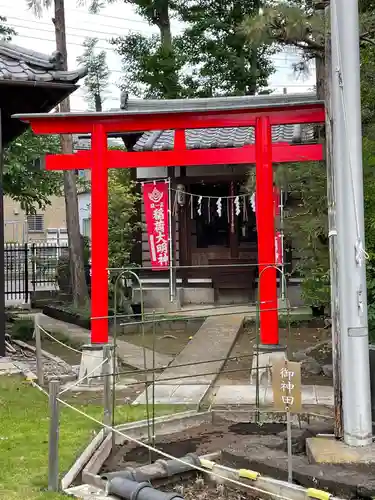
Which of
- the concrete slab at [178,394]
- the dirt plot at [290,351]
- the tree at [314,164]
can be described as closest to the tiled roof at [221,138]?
the dirt plot at [290,351]

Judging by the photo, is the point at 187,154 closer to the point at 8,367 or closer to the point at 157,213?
the point at 8,367

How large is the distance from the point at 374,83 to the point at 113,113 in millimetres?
3826

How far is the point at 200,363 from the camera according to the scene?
7.50 m

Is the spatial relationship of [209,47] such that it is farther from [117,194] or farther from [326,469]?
[326,469]

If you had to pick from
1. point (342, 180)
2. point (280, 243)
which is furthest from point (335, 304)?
point (280, 243)

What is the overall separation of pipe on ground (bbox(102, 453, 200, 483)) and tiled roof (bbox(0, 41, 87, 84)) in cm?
627

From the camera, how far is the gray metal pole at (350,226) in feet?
18.0

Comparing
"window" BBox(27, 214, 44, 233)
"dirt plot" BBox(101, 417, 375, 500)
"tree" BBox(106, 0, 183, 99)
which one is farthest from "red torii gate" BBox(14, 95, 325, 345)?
"window" BBox(27, 214, 44, 233)

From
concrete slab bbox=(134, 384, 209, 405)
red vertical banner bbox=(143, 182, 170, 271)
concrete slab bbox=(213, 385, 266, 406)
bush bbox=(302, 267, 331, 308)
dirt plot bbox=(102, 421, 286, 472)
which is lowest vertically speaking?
dirt plot bbox=(102, 421, 286, 472)

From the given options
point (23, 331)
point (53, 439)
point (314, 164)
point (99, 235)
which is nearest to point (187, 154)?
point (99, 235)

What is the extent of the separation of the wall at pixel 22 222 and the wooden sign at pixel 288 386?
3388 cm

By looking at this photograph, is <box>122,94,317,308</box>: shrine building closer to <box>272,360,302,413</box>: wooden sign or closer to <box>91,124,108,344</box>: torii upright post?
<box>91,124,108,344</box>: torii upright post

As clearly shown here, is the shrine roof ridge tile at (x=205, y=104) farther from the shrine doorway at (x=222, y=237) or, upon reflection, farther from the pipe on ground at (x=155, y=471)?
the pipe on ground at (x=155, y=471)

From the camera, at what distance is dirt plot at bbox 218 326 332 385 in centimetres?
925
